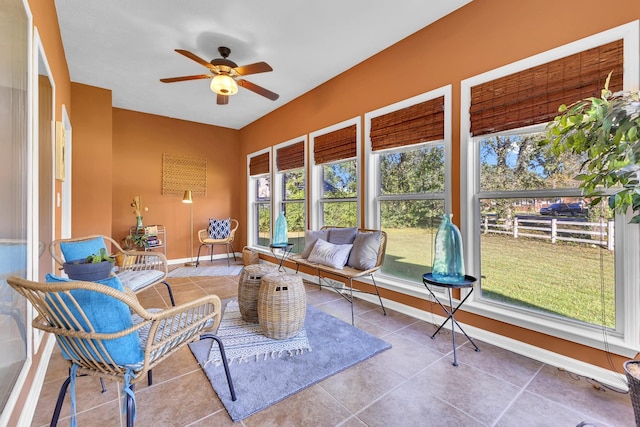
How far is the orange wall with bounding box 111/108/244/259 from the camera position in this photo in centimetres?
507

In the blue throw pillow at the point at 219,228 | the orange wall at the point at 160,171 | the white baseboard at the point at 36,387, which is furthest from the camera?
the blue throw pillow at the point at 219,228

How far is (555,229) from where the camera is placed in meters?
2.11

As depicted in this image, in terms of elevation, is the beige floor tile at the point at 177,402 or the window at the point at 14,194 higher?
the window at the point at 14,194

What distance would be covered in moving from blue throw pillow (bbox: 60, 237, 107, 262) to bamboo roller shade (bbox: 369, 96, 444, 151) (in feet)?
9.57

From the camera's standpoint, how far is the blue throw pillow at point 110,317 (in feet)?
3.53

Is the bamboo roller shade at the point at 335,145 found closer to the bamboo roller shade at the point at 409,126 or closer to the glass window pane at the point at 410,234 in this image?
the bamboo roller shade at the point at 409,126

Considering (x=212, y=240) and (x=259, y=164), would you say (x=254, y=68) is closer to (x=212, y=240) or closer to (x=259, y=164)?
(x=259, y=164)

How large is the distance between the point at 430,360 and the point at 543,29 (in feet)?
8.40

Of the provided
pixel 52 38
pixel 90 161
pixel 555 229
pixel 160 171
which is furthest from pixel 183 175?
pixel 555 229

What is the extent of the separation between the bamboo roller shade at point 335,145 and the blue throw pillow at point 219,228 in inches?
104

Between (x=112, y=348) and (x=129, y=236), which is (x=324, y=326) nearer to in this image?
(x=112, y=348)

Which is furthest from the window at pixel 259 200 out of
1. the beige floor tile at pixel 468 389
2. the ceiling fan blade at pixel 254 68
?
the beige floor tile at pixel 468 389

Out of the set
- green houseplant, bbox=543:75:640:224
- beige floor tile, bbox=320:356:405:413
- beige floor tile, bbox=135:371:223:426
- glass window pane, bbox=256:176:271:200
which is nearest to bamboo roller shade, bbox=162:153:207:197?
glass window pane, bbox=256:176:271:200

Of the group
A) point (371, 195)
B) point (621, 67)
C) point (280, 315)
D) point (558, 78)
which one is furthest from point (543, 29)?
point (280, 315)
